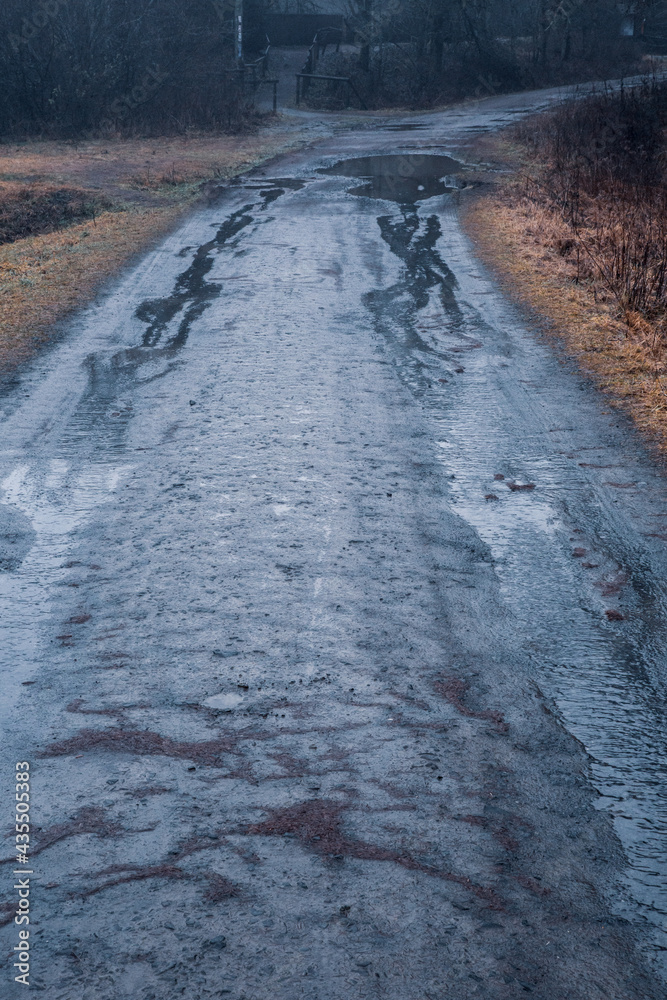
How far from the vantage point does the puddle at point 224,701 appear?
11.9 ft

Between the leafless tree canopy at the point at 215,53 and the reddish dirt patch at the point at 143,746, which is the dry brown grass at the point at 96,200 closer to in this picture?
the leafless tree canopy at the point at 215,53

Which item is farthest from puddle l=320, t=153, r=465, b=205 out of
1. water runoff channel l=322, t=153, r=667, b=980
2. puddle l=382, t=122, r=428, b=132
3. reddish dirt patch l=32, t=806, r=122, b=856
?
reddish dirt patch l=32, t=806, r=122, b=856

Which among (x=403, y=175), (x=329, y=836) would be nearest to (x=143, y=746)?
(x=329, y=836)

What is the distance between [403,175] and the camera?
720 inches

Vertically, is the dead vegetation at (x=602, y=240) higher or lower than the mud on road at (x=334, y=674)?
higher

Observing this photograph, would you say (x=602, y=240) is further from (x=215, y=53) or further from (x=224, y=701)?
(x=215, y=53)

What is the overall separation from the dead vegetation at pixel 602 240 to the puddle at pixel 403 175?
3.96 ft

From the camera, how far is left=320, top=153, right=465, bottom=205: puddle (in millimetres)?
16266

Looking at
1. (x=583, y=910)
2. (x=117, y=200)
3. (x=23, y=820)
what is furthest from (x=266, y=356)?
(x=117, y=200)

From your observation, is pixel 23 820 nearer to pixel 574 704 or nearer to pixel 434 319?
pixel 574 704

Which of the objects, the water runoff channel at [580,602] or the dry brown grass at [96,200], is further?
the dry brown grass at [96,200]

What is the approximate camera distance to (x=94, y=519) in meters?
5.19

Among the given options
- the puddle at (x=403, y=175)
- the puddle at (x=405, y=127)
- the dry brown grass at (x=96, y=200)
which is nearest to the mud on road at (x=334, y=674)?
the dry brown grass at (x=96, y=200)

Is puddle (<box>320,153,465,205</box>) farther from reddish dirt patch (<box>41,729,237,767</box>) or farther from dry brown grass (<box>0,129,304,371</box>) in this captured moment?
reddish dirt patch (<box>41,729,237,767</box>)
